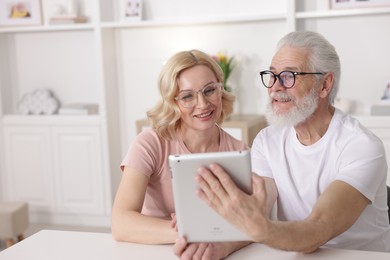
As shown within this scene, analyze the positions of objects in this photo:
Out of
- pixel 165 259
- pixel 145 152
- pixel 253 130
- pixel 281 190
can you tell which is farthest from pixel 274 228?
pixel 253 130

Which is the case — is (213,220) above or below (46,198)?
above

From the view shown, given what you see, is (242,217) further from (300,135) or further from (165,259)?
(300,135)

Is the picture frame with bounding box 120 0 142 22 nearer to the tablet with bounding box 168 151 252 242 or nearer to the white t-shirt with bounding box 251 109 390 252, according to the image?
the white t-shirt with bounding box 251 109 390 252

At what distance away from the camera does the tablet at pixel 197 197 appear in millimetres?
1649

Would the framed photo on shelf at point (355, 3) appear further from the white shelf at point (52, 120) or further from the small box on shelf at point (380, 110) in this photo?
the white shelf at point (52, 120)

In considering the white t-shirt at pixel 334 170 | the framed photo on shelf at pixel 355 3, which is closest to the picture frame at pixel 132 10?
the framed photo on shelf at pixel 355 3

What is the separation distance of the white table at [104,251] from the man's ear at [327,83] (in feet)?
2.15

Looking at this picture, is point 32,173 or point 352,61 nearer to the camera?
point 352,61

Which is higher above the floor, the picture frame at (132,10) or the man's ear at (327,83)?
the picture frame at (132,10)

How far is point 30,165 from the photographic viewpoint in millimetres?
5027

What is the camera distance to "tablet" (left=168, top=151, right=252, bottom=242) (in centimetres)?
165

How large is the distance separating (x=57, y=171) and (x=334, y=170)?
321 centimetres

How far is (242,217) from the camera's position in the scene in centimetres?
167

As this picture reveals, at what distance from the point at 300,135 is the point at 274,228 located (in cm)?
69
